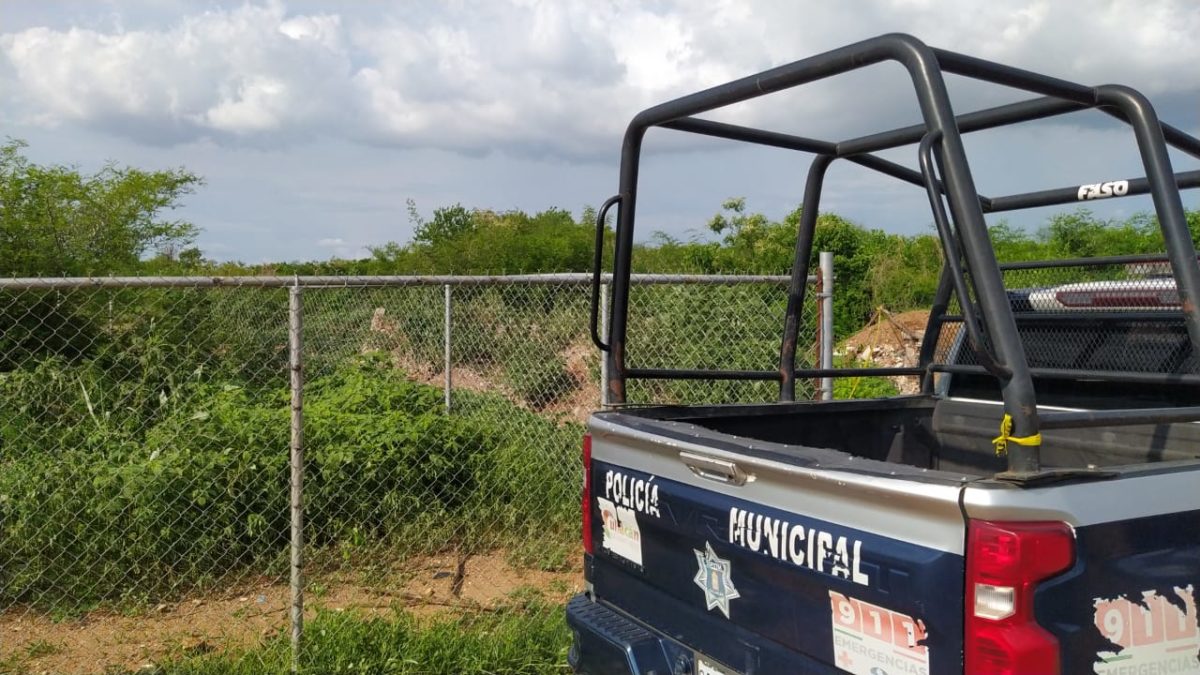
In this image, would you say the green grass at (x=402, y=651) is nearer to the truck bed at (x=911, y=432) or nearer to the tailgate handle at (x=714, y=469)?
the truck bed at (x=911, y=432)

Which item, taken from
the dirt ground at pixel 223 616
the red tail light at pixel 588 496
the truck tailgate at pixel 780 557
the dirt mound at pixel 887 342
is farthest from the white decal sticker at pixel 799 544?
the dirt mound at pixel 887 342

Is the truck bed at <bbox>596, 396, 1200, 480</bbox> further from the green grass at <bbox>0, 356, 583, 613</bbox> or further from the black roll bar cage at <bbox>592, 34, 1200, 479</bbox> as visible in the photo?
the green grass at <bbox>0, 356, 583, 613</bbox>

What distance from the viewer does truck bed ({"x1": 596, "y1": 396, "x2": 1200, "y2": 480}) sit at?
10.8ft

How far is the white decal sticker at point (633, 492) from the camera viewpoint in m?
3.08

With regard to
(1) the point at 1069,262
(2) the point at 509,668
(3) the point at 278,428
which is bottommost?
(2) the point at 509,668

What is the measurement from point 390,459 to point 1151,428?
4.38m

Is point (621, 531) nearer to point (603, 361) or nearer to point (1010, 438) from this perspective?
point (1010, 438)

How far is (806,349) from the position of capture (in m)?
8.49

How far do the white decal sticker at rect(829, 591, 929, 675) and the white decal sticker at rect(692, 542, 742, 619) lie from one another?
386 mm

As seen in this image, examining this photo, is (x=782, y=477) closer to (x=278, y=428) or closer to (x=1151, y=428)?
(x=1151, y=428)

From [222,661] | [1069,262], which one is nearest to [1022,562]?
[1069,262]

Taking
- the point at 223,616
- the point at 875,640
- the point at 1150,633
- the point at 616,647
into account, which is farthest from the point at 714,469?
the point at 223,616

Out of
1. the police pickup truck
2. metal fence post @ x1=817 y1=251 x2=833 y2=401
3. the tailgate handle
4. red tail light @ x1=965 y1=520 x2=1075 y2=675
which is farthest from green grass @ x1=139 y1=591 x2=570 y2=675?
red tail light @ x1=965 y1=520 x2=1075 y2=675

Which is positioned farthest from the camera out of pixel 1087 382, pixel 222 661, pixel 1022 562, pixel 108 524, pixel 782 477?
pixel 108 524
